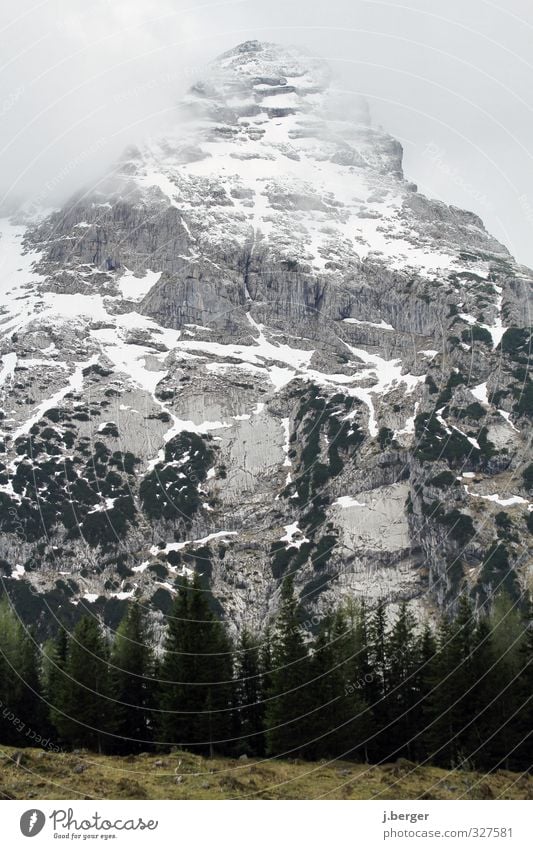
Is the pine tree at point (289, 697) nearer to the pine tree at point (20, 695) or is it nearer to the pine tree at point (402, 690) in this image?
the pine tree at point (402, 690)

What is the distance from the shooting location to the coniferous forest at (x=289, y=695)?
222 ft

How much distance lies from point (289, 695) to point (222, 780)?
1649 cm

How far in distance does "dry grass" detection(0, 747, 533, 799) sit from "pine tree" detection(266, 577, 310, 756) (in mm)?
4921

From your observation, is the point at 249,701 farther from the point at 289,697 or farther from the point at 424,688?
the point at 424,688

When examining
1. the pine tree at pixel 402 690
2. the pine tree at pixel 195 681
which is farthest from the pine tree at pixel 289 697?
the pine tree at pixel 402 690

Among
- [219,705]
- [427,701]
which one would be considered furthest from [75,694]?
[427,701]

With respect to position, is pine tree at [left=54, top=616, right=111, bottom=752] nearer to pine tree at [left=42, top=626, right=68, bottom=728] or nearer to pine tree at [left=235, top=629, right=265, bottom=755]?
pine tree at [left=42, top=626, right=68, bottom=728]

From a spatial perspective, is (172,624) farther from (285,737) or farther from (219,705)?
(285,737)

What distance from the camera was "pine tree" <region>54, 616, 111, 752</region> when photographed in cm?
7031

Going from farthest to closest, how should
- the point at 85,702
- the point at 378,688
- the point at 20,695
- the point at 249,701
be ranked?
the point at 249,701 → the point at 378,688 → the point at 20,695 → the point at 85,702

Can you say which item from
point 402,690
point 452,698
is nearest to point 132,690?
point 402,690

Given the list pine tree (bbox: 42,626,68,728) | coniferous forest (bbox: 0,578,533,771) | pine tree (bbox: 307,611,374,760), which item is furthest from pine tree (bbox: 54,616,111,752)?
pine tree (bbox: 307,611,374,760)
